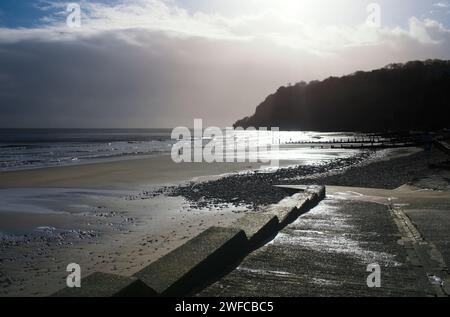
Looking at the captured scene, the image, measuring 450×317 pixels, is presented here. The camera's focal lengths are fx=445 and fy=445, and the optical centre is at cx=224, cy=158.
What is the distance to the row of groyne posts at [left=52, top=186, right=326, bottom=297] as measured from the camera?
3.96 meters

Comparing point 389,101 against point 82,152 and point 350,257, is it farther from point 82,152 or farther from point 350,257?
point 350,257

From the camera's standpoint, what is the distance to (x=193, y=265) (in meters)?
4.70

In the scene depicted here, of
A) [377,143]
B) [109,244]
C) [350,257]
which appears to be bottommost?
[109,244]

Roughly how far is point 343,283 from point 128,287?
2.22m

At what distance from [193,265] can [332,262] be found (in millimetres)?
1761

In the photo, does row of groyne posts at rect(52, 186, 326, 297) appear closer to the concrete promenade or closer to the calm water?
the concrete promenade

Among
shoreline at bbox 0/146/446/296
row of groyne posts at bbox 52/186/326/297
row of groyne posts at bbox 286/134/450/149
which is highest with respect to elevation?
row of groyne posts at bbox 286/134/450/149

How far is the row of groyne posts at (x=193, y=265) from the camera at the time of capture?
3957mm

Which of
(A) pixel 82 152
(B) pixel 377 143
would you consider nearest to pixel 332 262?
(A) pixel 82 152

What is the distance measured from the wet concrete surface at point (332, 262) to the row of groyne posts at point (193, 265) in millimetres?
182

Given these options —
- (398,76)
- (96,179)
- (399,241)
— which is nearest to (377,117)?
(398,76)

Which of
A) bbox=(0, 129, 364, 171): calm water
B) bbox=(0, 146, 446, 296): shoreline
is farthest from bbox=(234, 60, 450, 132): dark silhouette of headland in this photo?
bbox=(0, 146, 446, 296): shoreline

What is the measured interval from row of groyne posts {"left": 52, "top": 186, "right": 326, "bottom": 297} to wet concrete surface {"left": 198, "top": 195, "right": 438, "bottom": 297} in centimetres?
18
